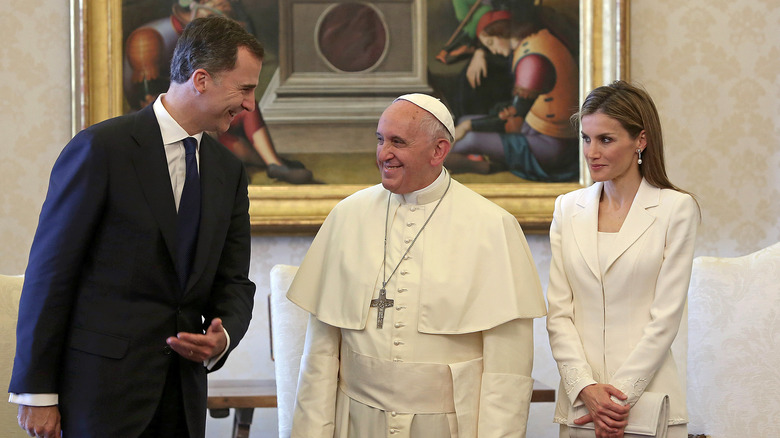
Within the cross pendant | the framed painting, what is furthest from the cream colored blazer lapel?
the framed painting

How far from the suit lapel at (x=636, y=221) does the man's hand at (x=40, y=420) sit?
5.70 feet

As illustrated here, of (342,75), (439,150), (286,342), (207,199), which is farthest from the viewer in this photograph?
(342,75)

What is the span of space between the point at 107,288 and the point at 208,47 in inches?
31.2

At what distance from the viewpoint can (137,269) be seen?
2270 mm

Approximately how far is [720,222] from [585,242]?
6.77 ft

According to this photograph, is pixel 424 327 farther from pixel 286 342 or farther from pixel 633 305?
pixel 286 342

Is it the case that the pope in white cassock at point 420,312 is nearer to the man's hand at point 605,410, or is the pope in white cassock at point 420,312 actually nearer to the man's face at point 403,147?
the man's face at point 403,147

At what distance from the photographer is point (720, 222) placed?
439 centimetres

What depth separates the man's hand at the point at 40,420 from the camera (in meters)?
2.17

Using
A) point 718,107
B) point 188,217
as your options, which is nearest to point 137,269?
point 188,217

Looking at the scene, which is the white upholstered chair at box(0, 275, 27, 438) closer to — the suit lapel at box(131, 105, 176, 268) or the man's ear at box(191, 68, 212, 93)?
the suit lapel at box(131, 105, 176, 268)

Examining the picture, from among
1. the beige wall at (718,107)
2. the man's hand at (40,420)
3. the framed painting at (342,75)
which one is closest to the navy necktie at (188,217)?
the man's hand at (40,420)

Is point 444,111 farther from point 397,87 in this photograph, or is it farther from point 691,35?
point 691,35

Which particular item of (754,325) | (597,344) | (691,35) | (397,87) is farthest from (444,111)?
(691,35)
